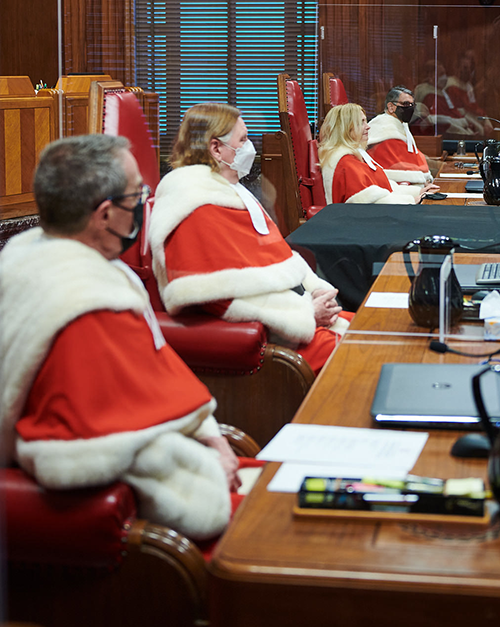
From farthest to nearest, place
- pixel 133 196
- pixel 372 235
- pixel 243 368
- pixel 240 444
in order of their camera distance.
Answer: pixel 372 235
pixel 243 368
pixel 240 444
pixel 133 196

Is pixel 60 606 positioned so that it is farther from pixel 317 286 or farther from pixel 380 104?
pixel 380 104

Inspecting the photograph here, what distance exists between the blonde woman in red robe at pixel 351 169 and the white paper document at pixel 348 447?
7.13 ft

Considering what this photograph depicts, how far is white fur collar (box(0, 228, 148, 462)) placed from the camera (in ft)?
3.77

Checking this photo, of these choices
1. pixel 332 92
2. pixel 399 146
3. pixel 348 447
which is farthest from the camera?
pixel 399 146

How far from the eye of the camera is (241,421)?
2.20 metres

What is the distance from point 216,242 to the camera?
2.30 m

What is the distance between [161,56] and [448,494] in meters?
1.45

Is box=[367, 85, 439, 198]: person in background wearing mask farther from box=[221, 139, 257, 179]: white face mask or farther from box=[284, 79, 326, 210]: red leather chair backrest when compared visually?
box=[221, 139, 257, 179]: white face mask

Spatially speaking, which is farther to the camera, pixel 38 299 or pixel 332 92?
pixel 332 92

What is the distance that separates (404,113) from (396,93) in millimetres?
97

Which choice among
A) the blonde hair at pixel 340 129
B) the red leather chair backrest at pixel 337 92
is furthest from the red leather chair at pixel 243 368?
the blonde hair at pixel 340 129

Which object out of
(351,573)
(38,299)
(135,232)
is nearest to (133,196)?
(135,232)

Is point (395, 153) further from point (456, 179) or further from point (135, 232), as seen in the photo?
point (135, 232)

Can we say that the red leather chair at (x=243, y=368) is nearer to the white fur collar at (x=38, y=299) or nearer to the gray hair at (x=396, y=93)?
the white fur collar at (x=38, y=299)
